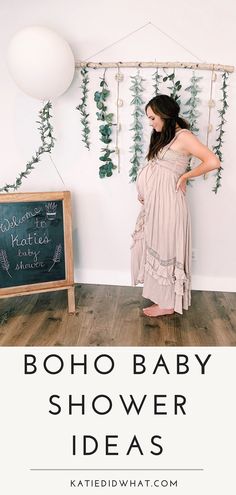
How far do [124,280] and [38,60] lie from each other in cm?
160

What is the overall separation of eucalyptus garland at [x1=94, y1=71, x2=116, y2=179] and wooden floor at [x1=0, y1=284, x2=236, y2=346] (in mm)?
866

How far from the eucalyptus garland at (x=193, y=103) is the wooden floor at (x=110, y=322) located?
1.19m

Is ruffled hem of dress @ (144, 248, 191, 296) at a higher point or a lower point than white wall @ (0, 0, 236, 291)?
lower

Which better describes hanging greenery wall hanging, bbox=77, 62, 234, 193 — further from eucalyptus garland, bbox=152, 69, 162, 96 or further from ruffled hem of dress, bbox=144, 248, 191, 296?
ruffled hem of dress, bbox=144, 248, 191, 296

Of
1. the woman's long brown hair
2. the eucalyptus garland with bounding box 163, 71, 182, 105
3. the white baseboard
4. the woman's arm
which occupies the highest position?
the eucalyptus garland with bounding box 163, 71, 182, 105

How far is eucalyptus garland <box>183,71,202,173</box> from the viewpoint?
2.74m

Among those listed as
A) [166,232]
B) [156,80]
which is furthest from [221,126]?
[166,232]

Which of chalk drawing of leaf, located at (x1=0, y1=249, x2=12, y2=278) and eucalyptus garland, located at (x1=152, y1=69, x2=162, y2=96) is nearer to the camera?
chalk drawing of leaf, located at (x1=0, y1=249, x2=12, y2=278)

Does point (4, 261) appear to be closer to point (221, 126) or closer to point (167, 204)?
point (167, 204)

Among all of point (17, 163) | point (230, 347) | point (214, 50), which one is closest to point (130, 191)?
point (17, 163)

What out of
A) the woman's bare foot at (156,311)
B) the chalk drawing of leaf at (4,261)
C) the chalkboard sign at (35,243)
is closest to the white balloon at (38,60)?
the chalkboard sign at (35,243)

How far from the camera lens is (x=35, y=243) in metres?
2.58

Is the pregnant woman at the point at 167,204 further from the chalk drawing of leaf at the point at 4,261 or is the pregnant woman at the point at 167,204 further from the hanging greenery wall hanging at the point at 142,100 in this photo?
the chalk drawing of leaf at the point at 4,261

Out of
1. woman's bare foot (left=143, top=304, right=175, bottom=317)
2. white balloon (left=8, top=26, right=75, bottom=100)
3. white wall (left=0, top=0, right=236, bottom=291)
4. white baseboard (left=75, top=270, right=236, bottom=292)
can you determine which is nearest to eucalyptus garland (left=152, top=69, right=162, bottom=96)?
white wall (left=0, top=0, right=236, bottom=291)
